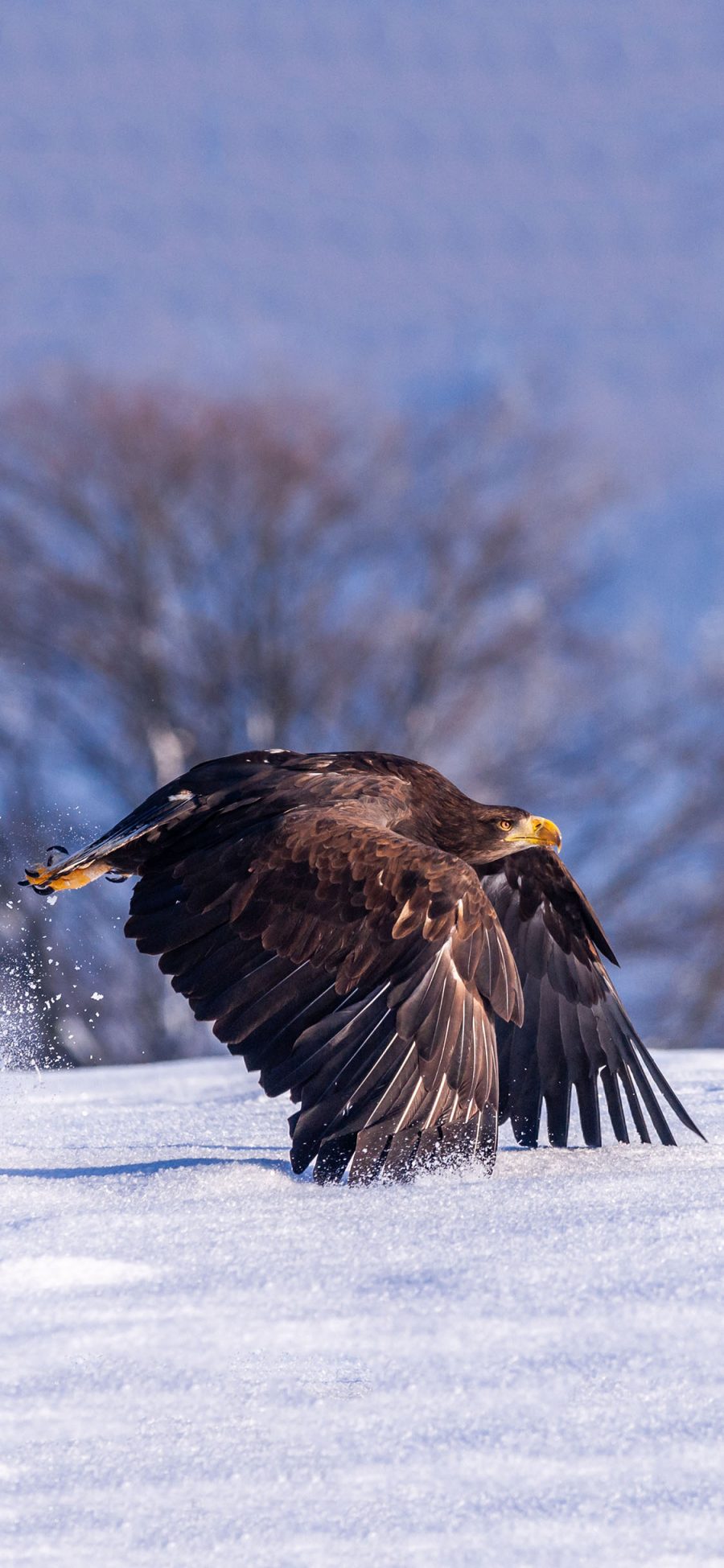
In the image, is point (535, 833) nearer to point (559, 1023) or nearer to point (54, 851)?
point (559, 1023)

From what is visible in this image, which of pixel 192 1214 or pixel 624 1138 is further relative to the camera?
pixel 624 1138

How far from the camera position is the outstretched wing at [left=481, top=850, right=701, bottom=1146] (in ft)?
13.6

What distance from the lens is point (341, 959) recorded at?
11.3 ft

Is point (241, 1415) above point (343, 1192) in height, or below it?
below

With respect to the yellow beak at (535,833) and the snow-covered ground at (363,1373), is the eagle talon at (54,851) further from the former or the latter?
the snow-covered ground at (363,1373)

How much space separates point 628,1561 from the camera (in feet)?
6.03

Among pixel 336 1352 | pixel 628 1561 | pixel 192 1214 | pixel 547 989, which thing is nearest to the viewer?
pixel 628 1561


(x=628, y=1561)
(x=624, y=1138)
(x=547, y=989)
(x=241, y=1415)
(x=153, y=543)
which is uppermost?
(x=153, y=543)

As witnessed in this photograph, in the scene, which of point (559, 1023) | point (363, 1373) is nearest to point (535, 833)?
point (559, 1023)

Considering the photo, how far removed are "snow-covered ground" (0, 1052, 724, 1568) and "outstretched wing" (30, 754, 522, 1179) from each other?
6.3 inches

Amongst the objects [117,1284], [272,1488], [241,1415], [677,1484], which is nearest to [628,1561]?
[677,1484]

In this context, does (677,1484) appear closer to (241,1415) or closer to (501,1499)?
(501,1499)

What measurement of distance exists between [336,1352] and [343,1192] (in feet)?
2.81

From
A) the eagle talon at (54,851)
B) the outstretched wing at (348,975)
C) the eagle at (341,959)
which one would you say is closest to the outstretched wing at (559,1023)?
the eagle at (341,959)
